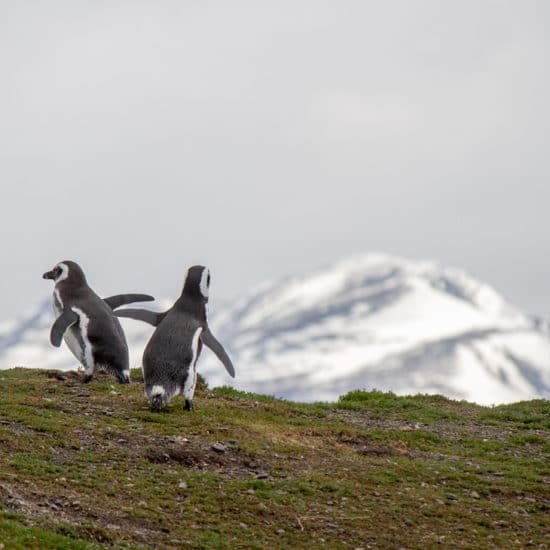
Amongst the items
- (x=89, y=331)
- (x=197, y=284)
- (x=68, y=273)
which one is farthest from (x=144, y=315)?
(x=68, y=273)

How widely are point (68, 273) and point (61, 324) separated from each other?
170 cm

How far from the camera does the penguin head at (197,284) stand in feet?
60.3

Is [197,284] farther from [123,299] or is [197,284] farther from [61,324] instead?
[123,299]

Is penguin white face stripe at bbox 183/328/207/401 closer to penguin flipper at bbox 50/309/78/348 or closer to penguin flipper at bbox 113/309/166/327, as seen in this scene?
penguin flipper at bbox 113/309/166/327

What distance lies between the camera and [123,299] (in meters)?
21.0

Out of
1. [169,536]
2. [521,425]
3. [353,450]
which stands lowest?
[169,536]

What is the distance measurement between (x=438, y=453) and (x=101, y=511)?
6590 mm

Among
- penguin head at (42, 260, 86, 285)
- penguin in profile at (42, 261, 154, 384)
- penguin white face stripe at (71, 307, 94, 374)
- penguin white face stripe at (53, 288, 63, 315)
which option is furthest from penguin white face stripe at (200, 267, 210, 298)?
penguin white face stripe at (53, 288, 63, 315)

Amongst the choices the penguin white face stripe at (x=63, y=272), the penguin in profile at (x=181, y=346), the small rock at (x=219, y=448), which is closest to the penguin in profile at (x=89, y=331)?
the penguin white face stripe at (x=63, y=272)

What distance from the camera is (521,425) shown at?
19766 mm

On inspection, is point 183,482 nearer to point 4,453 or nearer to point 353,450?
point 4,453

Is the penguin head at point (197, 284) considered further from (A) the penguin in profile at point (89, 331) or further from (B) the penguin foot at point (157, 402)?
(B) the penguin foot at point (157, 402)

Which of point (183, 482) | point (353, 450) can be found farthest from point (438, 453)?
point (183, 482)

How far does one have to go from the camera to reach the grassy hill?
11680 mm
